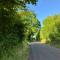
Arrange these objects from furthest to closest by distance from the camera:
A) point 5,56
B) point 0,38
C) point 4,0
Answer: point 0,38 → point 5,56 → point 4,0

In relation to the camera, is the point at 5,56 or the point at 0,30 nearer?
the point at 5,56

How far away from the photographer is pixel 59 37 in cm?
5216

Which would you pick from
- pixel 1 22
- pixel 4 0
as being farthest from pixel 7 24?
pixel 4 0

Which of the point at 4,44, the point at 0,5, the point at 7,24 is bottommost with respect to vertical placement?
the point at 4,44

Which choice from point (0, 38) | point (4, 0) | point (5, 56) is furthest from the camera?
point (0, 38)

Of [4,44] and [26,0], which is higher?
[26,0]

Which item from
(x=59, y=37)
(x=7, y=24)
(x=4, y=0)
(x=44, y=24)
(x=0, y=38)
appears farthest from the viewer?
(x=44, y=24)

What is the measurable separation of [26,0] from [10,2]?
883 millimetres

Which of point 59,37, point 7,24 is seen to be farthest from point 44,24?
point 7,24

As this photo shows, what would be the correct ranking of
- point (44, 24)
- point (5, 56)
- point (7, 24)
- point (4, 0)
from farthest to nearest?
1. point (44, 24)
2. point (7, 24)
3. point (5, 56)
4. point (4, 0)

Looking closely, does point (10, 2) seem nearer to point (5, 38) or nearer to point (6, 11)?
point (6, 11)

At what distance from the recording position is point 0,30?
51.5 feet

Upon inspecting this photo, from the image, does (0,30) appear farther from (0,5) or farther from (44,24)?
(44,24)

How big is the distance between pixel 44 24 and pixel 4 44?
66.8m
